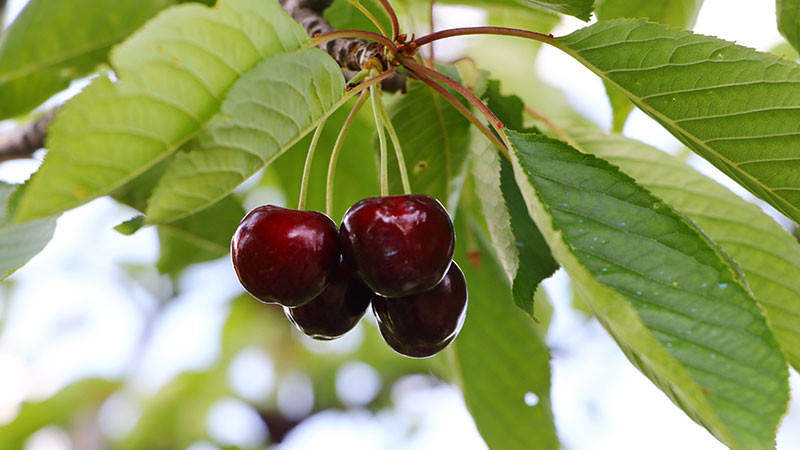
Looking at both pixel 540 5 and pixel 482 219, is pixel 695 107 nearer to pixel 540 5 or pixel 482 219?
pixel 540 5

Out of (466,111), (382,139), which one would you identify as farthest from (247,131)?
(466,111)

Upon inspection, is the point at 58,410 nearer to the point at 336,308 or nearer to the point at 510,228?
the point at 336,308

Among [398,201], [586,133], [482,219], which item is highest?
[398,201]

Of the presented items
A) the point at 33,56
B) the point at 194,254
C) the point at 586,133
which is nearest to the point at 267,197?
the point at 194,254

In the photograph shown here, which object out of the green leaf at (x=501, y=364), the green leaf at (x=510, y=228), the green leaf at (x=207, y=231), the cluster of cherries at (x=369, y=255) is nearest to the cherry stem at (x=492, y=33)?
the green leaf at (x=510, y=228)

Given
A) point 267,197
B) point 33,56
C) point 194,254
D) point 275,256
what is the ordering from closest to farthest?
point 275,256 → point 33,56 → point 194,254 → point 267,197

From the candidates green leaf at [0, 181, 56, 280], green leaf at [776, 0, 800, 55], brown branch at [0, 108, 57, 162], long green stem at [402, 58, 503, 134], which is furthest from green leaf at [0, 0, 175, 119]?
green leaf at [776, 0, 800, 55]
